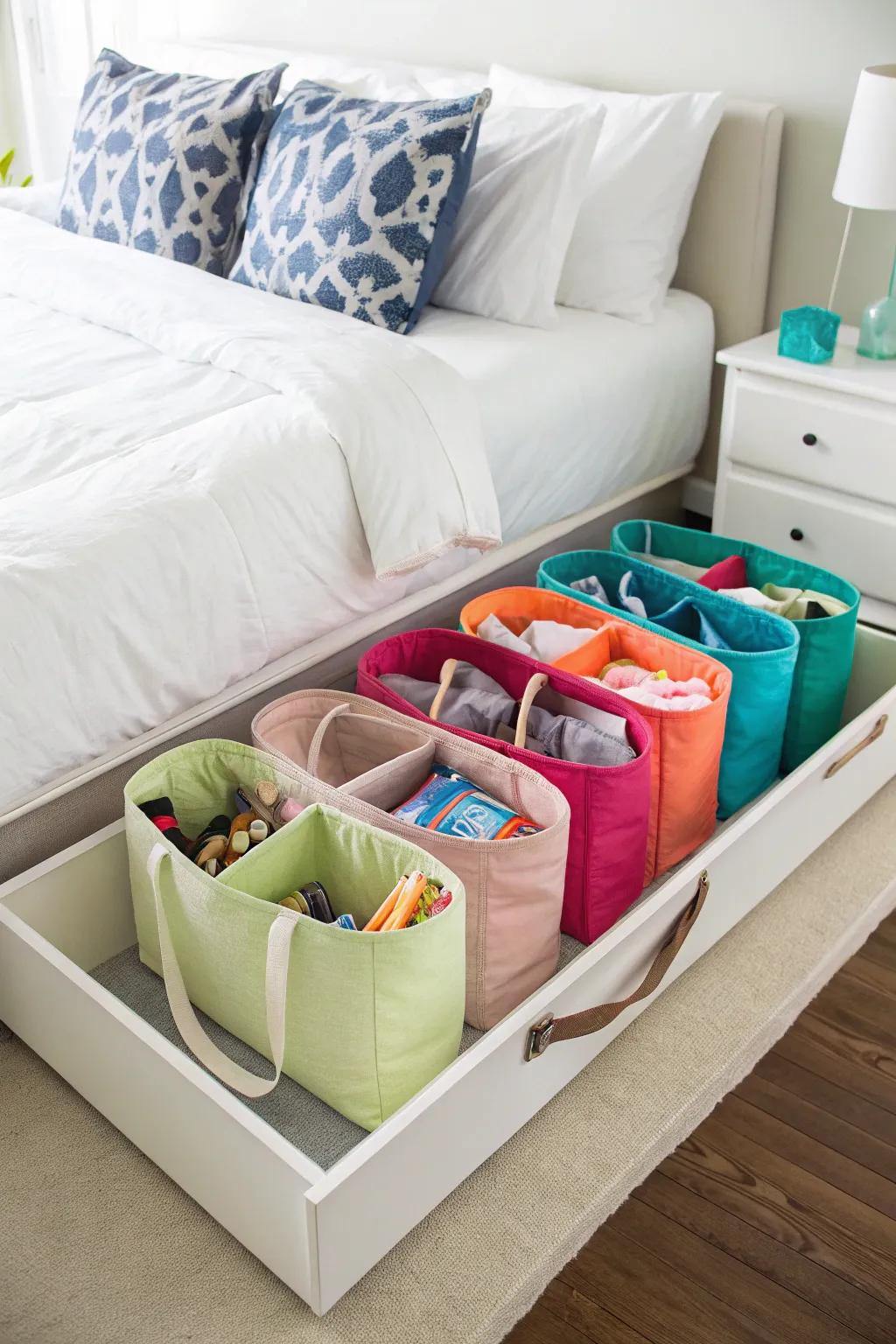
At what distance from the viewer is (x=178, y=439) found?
1812 millimetres

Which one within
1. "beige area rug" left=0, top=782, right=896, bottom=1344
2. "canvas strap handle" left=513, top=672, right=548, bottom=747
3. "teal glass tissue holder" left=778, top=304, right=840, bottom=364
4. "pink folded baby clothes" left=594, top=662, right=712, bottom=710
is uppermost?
"teal glass tissue holder" left=778, top=304, right=840, bottom=364

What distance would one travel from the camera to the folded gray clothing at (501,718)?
1661 mm

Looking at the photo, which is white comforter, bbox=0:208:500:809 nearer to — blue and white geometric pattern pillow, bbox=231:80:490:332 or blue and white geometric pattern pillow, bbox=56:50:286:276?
blue and white geometric pattern pillow, bbox=231:80:490:332

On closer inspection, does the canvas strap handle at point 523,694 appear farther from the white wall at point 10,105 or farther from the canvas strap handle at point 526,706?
the white wall at point 10,105

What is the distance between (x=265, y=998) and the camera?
1381 millimetres

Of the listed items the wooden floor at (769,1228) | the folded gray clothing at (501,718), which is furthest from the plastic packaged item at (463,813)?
the wooden floor at (769,1228)

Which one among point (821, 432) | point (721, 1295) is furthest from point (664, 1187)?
point (821, 432)

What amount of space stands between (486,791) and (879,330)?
49.2 inches

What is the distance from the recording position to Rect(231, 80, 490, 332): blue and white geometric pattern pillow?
2203mm

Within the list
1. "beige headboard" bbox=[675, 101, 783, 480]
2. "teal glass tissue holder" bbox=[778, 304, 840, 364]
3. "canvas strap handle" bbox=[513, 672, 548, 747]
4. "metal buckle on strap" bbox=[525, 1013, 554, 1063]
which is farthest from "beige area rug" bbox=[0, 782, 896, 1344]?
"beige headboard" bbox=[675, 101, 783, 480]

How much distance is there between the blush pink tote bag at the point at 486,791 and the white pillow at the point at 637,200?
3.93 feet

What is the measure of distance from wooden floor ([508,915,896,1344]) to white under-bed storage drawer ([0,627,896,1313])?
170mm

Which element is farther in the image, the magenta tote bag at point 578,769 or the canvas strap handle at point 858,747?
the canvas strap handle at point 858,747

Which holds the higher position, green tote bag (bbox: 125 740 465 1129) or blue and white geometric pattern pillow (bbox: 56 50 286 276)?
blue and white geometric pattern pillow (bbox: 56 50 286 276)
